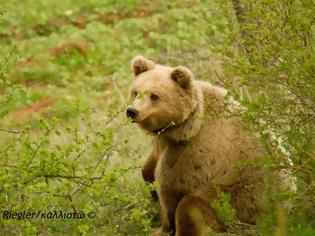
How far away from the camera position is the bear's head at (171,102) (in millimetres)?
5977

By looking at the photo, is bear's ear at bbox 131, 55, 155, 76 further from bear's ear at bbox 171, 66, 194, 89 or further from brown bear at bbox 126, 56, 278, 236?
bear's ear at bbox 171, 66, 194, 89

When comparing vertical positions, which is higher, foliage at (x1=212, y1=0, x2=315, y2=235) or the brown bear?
foliage at (x1=212, y1=0, x2=315, y2=235)

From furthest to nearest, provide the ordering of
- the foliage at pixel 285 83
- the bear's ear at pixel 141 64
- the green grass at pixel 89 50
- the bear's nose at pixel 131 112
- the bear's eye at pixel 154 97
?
1. the green grass at pixel 89 50
2. the bear's ear at pixel 141 64
3. the bear's eye at pixel 154 97
4. the bear's nose at pixel 131 112
5. the foliage at pixel 285 83

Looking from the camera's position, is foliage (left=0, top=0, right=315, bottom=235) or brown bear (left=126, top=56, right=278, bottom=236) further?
brown bear (left=126, top=56, right=278, bottom=236)

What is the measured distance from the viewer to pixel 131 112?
5.76 meters

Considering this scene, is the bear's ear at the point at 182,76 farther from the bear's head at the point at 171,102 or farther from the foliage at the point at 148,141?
the foliage at the point at 148,141

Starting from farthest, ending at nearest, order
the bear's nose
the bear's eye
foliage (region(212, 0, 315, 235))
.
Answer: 1. the bear's eye
2. the bear's nose
3. foliage (region(212, 0, 315, 235))

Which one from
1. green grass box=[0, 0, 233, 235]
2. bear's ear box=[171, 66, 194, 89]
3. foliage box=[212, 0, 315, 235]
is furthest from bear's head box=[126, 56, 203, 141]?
green grass box=[0, 0, 233, 235]

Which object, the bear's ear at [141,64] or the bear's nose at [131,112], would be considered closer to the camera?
the bear's nose at [131,112]

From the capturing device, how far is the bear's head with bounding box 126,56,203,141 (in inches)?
235

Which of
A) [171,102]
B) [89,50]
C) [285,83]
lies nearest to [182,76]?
[171,102]

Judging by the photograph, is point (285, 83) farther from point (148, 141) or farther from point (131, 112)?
point (148, 141)

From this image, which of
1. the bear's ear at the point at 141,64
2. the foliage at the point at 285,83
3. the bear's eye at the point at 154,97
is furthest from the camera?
the bear's ear at the point at 141,64

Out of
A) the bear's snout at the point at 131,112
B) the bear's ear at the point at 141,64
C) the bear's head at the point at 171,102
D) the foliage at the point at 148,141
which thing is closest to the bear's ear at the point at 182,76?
the bear's head at the point at 171,102
